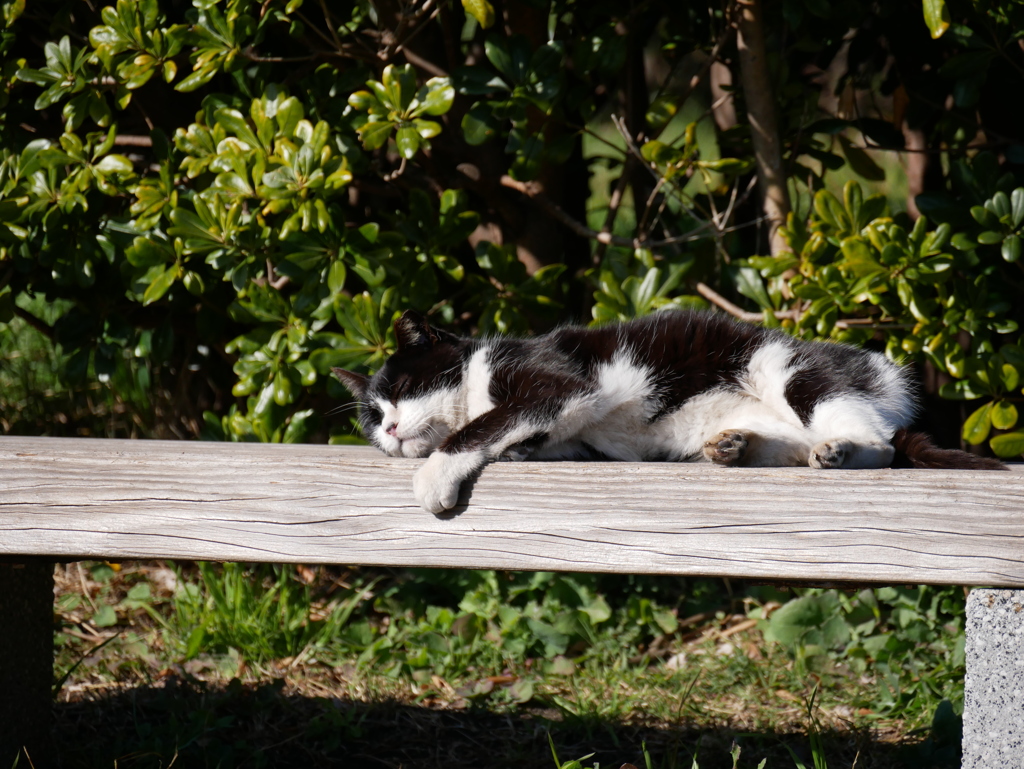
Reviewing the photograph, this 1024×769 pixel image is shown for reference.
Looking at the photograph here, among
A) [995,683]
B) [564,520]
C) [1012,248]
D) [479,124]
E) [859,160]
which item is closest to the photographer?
[995,683]

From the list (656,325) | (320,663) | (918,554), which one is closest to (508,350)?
(656,325)

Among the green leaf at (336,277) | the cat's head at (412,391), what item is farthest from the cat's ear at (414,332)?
the green leaf at (336,277)

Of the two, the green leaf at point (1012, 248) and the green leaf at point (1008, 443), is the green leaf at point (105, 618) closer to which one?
the green leaf at point (1008, 443)

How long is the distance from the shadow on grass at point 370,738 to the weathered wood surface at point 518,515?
2.07 feet

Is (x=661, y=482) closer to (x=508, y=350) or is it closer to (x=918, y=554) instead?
(x=918, y=554)

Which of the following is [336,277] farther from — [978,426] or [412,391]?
[978,426]

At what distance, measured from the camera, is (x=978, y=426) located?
2186 mm

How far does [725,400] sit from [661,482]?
1.52ft

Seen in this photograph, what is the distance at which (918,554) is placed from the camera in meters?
1.32

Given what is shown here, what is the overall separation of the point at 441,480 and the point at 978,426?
1483 mm

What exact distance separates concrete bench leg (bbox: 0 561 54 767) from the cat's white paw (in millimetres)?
1010

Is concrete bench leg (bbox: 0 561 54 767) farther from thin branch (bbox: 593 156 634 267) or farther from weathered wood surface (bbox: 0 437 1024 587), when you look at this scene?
thin branch (bbox: 593 156 634 267)

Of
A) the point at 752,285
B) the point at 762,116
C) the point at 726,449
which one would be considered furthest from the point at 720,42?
the point at 726,449

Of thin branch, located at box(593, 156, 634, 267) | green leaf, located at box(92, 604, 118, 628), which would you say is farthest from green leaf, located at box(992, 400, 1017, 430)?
green leaf, located at box(92, 604, 118, 628)
